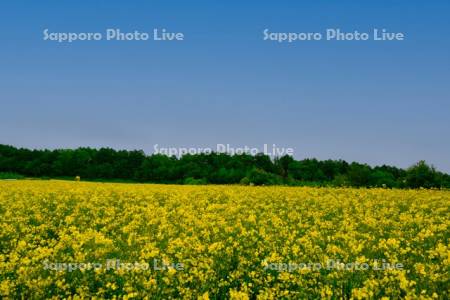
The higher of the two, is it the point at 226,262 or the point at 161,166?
the point at 161,166

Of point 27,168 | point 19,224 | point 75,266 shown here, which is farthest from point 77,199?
point 27,168

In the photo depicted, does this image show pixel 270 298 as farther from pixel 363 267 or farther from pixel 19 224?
pixel 19 224

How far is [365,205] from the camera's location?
711 inches

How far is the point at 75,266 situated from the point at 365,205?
12978 millimetres

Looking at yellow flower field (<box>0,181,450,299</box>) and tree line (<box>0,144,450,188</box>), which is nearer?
yellow flower field (<box>0,181,450,299</box>)

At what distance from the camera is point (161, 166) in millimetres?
83188

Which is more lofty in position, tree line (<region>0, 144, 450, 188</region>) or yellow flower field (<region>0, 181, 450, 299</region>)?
tree line (<region>0, 144, 450, 188</region>)

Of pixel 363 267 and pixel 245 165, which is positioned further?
pixel 245 165

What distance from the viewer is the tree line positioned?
241ft

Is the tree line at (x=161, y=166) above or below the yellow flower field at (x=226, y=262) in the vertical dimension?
above

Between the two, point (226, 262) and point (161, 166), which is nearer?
point (226, 262)

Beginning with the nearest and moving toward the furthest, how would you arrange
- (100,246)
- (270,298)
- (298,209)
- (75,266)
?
(270,298) → (75,266) → (100,246) → (298,209)

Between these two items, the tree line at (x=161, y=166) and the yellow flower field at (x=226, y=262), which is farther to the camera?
the tree line at (x=161, y=166)

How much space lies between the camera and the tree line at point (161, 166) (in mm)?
73375
